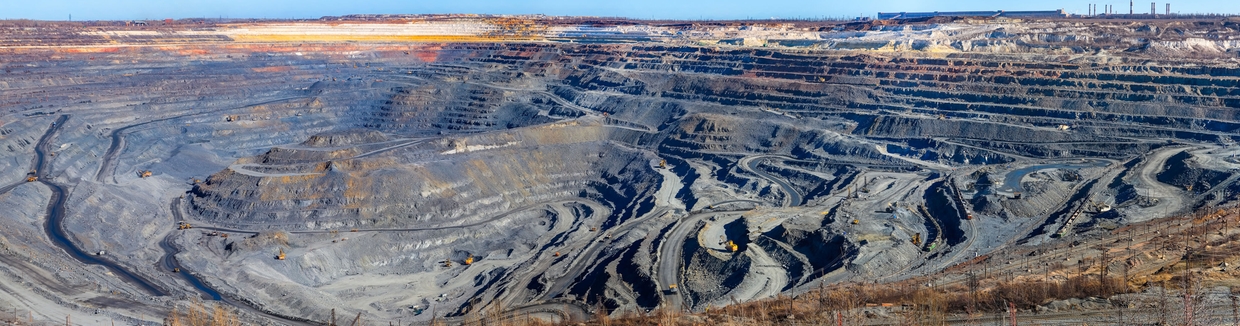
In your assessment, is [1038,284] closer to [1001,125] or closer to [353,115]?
[1001,125]

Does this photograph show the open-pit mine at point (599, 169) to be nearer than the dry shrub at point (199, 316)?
No

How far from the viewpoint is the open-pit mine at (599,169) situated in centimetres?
5325

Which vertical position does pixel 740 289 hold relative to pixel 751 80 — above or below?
below

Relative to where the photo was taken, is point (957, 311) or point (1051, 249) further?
point (1051, 249)

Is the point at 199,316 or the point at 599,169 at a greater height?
the point at 199,316

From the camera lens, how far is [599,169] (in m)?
89.8

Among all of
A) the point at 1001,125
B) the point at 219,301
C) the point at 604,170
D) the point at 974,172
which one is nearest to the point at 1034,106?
the point at 1001,125

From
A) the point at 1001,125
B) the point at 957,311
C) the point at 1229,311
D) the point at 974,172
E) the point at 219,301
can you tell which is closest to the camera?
the point at 1229,311

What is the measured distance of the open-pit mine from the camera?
5325 cm

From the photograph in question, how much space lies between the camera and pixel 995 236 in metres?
56.9

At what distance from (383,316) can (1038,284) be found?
32.0 m

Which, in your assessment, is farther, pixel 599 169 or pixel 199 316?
pixel 599 169

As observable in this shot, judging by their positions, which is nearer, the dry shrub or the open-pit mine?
the dry shrub

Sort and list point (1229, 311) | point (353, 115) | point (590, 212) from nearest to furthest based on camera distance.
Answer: point (1229, 311) < point (590, 212) < point (353, 115)
